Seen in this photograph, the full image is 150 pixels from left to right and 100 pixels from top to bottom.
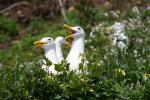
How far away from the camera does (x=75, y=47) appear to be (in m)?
7.41

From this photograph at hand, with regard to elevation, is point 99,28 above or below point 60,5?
below

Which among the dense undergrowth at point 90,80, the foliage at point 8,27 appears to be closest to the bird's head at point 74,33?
the dense undergrowth at point 90,80

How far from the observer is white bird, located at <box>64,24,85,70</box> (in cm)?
713

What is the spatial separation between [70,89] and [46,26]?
607cm

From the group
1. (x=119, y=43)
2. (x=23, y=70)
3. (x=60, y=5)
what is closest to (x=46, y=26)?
(x=60, y=5)

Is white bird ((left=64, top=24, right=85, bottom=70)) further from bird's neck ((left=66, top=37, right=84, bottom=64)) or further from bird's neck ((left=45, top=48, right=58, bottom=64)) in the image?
bird's neck ((left=45, top=48, right=58, bottom=64))

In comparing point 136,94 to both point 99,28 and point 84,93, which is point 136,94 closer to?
point 84,93

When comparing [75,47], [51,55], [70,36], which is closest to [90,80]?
[51,55]

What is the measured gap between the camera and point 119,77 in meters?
6.82

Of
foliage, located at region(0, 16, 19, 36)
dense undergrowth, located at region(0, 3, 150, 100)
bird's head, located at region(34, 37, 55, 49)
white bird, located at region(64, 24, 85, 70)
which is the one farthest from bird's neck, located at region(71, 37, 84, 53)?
foliage, located at region(0, 16, 19, 36)

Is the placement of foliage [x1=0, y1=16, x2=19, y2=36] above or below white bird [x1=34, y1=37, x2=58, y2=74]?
above

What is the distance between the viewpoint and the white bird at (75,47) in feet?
23.4

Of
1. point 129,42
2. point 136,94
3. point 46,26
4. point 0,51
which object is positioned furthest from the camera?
point 46,26

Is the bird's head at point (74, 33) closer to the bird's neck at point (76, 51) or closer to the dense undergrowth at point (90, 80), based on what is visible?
the bird's neck at point (76, 51)
